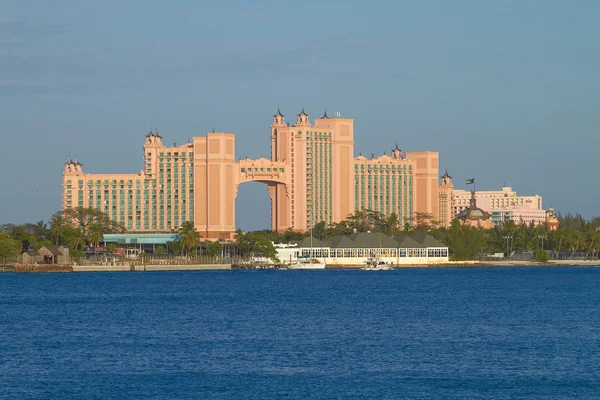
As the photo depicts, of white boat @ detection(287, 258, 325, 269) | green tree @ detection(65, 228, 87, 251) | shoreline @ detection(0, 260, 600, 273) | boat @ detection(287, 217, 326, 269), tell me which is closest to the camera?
shoreline @ detection(0, 260, 600, 273)

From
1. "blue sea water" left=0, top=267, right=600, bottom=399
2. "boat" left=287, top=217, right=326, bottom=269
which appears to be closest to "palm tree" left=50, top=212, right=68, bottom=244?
"boat" left=287, top=217, right=326, bottom=269

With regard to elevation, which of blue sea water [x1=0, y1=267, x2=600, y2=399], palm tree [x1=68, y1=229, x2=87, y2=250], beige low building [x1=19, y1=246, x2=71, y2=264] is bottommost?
blue sea water [x1=0, y1=267, x2=600, y2=399]

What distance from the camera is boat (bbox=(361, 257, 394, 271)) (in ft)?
580

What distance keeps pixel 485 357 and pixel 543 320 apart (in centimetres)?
2146

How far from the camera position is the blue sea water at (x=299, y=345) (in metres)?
48.3

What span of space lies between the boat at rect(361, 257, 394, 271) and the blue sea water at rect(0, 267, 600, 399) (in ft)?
223

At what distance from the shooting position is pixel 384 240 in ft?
611

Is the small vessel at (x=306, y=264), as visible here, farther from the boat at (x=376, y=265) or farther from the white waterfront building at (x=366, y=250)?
the boat at (x=376, y=265)

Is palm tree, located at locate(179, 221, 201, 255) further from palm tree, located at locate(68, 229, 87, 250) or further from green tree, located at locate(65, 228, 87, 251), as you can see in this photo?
palm tree, located at locate(68, 229, 87, 250)

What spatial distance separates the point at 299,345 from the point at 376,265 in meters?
117

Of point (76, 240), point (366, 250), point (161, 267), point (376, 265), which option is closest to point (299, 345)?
point (376, 265)

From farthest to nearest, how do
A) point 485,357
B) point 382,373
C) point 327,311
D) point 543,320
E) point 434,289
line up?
point 434,289 < point 327,311 < point 543,320 < point 485,357 < point 382,373

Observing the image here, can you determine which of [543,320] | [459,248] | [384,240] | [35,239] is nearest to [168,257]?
[35,239]

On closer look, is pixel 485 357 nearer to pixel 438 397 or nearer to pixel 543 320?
pixel 438 397
